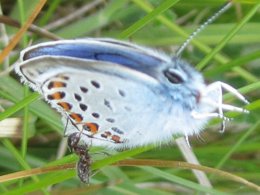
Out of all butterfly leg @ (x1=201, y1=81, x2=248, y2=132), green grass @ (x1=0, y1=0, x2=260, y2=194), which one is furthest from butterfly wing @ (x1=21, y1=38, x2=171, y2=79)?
green grass @ (x1=0, y1=0, x2=260, y2=194)

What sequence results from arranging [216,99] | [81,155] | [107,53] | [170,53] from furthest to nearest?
[170,53] → [81,155] → [216,99] → [107,53]

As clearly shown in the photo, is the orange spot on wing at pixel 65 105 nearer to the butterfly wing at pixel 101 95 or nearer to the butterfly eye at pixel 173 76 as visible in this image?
the butterfly wing at pixel 101 95

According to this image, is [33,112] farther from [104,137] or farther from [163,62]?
[163,62]

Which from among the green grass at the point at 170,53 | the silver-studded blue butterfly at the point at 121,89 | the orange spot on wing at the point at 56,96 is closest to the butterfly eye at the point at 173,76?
the silver-studded blue butterfly at the point at 121,89

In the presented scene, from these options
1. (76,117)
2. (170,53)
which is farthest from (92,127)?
(170,53)

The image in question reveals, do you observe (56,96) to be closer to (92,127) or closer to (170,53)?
(92,127)

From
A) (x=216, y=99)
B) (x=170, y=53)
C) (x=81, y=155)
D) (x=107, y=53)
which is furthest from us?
(x=170, y=53)

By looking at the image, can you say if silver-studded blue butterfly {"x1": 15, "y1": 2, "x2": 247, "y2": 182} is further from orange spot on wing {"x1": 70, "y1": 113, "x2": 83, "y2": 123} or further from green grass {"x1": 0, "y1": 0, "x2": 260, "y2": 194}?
green grass {"x1": 0, "y1": 0, "x2": 260, "y2": 194}
